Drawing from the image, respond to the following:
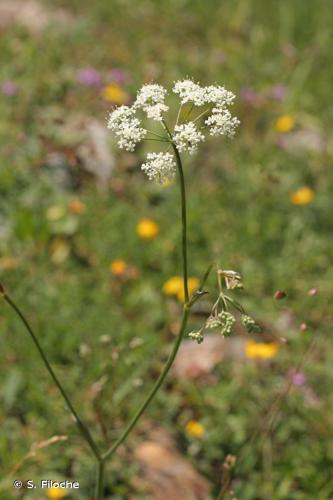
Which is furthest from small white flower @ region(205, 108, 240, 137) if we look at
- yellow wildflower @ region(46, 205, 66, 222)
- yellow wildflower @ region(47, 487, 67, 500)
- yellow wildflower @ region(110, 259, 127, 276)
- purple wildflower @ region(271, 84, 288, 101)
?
purple wildflower @ region(271, 84, 288, 101)

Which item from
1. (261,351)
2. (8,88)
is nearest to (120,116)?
(261,351)

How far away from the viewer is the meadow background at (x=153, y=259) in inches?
120

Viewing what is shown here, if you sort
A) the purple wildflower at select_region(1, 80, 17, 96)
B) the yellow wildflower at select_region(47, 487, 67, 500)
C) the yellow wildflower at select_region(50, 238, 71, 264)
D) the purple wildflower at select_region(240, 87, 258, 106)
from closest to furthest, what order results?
the yellow wildflower at select_region(47, 487, 67, 500), the yellow wildflower at select_region(50, 238, 71, 264), the purple wildflower at select_region(1, 80, 17, 96), the purple wildflower at select_region(240, 87, 258, 106)

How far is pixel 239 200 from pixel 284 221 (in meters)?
0.32

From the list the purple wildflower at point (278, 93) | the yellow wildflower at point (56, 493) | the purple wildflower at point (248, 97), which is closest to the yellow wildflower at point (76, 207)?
the yellow wildflower at point (56, 493)

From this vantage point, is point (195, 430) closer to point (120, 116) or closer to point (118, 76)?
point (120, 116)

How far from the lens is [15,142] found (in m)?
4.60

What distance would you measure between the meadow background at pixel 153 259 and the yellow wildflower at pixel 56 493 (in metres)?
0.06

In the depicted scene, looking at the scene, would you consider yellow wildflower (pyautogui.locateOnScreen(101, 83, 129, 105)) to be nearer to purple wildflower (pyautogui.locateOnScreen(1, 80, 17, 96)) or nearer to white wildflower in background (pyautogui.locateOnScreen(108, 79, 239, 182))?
purple wildflower (pyautogui.locateOnScreen(1, 80, 17, 96))

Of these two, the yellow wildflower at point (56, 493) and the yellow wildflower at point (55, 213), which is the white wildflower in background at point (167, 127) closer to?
the yellow wildflower at point (56, 493)

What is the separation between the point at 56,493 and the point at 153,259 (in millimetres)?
1714

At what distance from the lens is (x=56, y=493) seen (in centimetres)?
271

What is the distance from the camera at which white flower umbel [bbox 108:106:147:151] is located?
169cm

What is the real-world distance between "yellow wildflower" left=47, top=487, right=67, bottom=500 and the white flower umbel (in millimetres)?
1501
